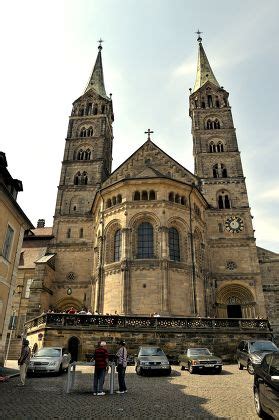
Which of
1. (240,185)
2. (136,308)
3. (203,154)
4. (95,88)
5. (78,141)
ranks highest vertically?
(95,88)

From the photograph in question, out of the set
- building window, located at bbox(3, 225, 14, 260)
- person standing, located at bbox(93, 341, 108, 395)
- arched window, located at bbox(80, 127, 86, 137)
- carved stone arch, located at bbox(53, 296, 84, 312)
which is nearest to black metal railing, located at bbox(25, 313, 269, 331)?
building window, located at bbox(3, 225, 14, 260)

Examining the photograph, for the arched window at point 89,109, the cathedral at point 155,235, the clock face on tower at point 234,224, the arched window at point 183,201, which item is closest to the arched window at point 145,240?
the cathedral at point 155,235

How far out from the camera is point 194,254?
2981 cm

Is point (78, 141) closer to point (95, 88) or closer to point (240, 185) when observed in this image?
point (95, 88)

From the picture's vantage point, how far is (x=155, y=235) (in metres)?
29.6

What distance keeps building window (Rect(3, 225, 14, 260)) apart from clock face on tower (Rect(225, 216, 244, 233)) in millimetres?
24187

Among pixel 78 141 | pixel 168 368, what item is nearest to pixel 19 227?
pixel 168 368

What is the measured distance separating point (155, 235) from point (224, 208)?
38.1 feet

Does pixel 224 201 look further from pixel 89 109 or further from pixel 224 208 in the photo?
pixel 89 109

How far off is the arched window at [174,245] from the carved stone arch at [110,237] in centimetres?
479

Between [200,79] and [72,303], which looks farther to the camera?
[200,79]

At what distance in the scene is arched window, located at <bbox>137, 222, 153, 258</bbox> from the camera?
29203 millimetres

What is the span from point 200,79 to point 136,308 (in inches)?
1458

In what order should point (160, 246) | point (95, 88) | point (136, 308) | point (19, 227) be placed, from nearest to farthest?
1. point (19, 227)
2. point (136, 308)
3. point (160, 246)
4. point (95, 88)
